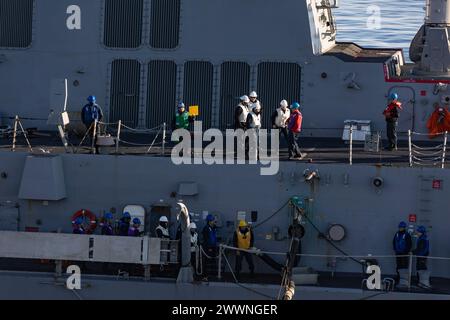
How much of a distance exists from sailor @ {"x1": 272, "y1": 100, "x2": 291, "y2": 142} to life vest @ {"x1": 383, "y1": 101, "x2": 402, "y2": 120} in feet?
6.26

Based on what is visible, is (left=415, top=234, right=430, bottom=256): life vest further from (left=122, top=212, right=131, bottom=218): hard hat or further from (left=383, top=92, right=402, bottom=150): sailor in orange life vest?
(left=122, top=212, right=131, bottom=218): hard hat

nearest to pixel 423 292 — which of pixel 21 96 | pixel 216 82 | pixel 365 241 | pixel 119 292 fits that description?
pixel 365 241

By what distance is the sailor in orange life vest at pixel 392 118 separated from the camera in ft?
70.2

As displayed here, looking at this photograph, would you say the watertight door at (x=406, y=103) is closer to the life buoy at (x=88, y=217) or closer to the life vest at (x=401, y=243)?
the life vest at (x=401, y=243)

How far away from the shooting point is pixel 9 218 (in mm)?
20562

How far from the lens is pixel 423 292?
1878 cm

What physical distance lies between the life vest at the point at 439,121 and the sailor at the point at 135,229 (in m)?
6.22

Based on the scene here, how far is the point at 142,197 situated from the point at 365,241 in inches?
157

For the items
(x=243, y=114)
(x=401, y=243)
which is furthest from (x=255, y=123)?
(x=401, y=243)

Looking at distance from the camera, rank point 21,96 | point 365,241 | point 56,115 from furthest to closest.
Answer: point 21,96 < point 56,115 < point 365,241

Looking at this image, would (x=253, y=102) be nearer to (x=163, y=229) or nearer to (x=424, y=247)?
(x=163, y=229)
